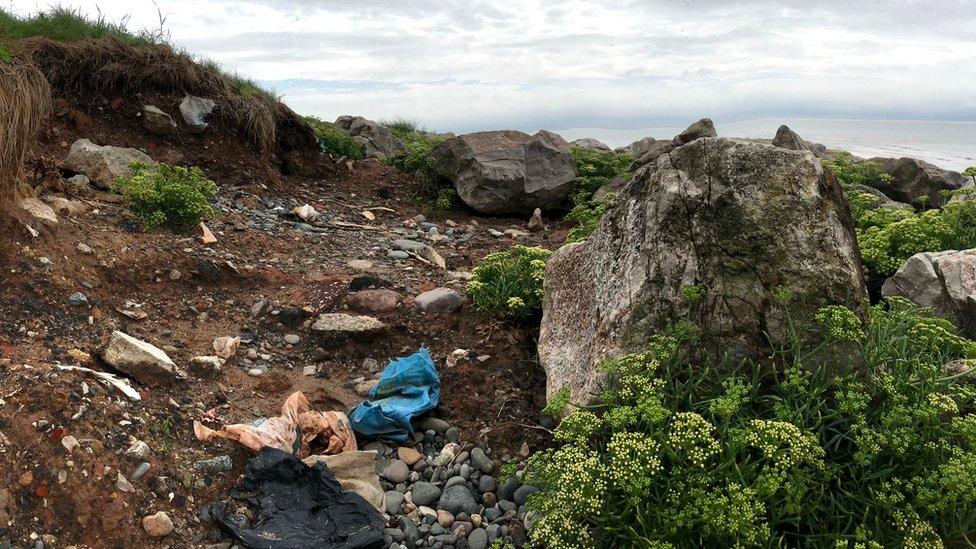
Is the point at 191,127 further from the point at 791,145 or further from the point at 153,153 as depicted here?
the point at 791,145

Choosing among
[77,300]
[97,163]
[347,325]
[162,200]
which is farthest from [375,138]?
[77,300]

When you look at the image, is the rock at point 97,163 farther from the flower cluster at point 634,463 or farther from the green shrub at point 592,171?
A: the flower cluster at point 634,463

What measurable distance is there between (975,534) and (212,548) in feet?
12.0

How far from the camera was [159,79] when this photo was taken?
1084 cm

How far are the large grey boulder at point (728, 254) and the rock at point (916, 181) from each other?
302 inches

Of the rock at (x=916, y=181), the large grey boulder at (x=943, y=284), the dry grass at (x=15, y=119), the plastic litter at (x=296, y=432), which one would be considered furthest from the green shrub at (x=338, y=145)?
the large grey boulder at (x=943, y=284)

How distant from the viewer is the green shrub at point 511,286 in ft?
19.0

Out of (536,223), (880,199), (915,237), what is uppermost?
(880,199)

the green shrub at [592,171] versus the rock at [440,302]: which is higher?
the green shrub at [592,171]

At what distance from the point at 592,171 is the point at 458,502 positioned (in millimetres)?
8902

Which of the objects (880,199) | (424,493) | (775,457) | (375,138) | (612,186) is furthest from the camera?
(375,138)

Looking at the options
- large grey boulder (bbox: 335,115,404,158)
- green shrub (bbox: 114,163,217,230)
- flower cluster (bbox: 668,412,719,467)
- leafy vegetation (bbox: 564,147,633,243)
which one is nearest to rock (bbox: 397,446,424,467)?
flower cluster (bbox: 668,412,719,467)

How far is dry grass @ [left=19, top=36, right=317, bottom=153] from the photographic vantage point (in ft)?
32.5

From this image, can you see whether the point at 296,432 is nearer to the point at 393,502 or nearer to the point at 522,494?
the point at 393,502
